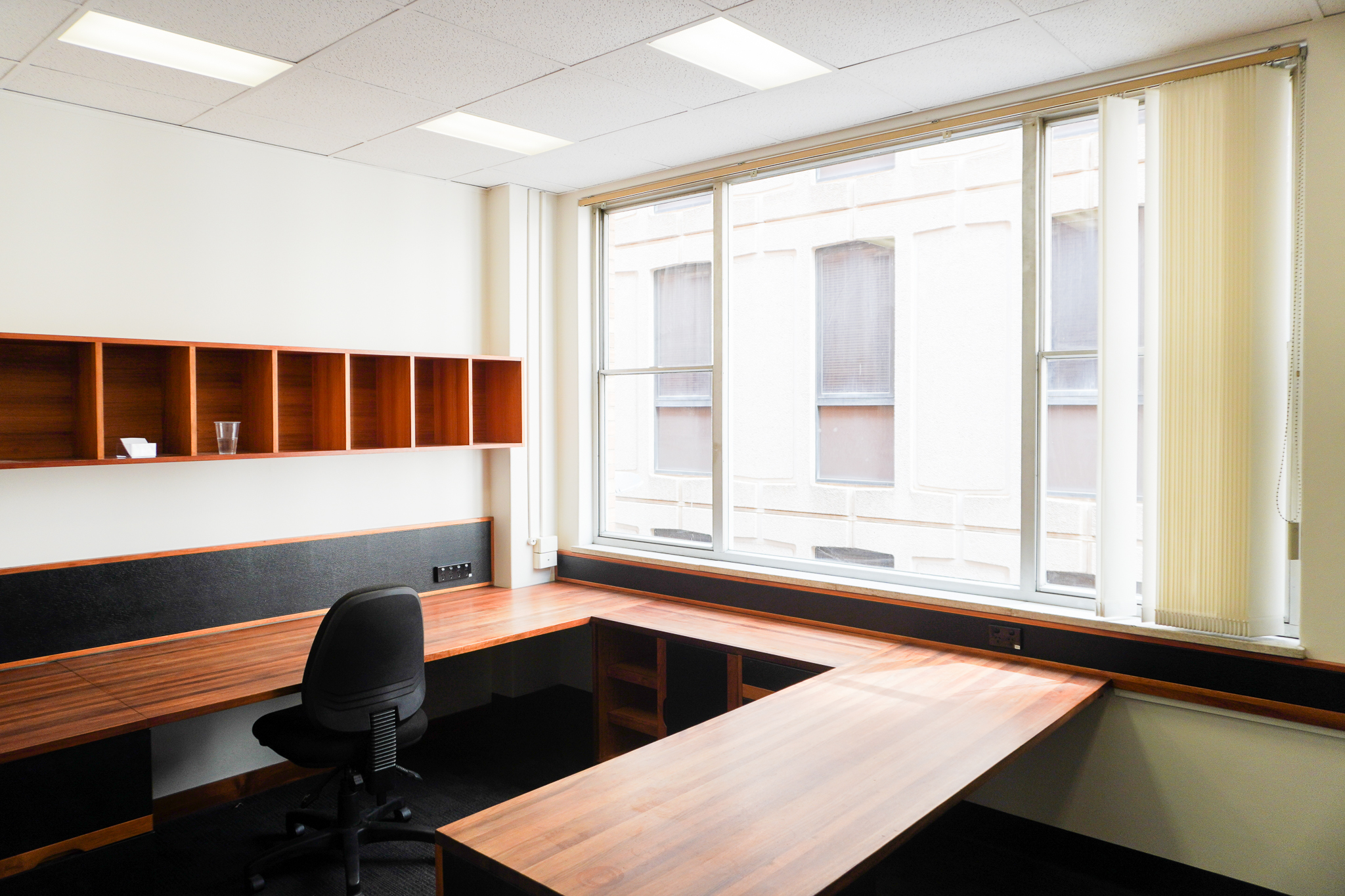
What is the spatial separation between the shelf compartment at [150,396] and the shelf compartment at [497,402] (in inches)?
52.0

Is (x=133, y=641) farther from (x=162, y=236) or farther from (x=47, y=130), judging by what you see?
(x=47, y=130)

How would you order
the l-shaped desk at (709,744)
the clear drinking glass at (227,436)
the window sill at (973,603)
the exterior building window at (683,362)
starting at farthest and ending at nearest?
the exterior building window at (683,362), the clear drinking glass at (227,436), the window sill at (973,603), the l-shaped desk at (709,744)

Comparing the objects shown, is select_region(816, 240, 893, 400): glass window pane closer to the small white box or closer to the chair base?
the chair base

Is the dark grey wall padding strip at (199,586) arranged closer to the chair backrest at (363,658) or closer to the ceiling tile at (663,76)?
the chair backrest at (363,658)

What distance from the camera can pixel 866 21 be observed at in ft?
7.91

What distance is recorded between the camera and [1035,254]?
9.93 ft

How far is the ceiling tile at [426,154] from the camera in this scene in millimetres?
3465

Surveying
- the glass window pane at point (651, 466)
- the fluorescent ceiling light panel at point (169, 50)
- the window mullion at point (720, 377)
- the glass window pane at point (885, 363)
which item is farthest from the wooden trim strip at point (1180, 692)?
the fluorescent ceiling light panel at point (169, 50)

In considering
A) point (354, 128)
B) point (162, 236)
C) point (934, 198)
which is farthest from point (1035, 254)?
point (162, 236)

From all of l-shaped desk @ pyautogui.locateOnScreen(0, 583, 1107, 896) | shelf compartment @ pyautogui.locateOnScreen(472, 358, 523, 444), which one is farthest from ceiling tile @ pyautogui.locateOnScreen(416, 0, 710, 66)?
l-shaped desk @ pyautogui.locateOnScreen(0, 583, 1107, 896)

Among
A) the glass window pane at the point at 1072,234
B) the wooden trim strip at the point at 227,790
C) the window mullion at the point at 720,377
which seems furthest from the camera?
the window mullion at the point at 720,377

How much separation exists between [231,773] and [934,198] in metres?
3.75

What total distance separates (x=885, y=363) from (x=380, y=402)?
2265 millimetres

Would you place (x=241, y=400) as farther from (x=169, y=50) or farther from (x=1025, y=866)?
(x=1025, y=866)
